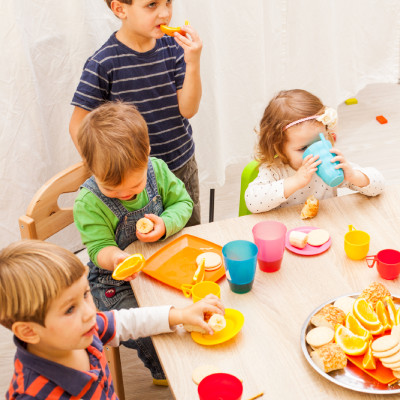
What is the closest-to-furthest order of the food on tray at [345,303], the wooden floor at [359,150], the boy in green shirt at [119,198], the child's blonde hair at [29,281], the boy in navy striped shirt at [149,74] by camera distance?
the child's blonde hair at [29,281], the food on tray at [345,303], the boy in green shirt at [119,198], the boy in navy striped shirt at [149,74], the wooden floor at [359,150]

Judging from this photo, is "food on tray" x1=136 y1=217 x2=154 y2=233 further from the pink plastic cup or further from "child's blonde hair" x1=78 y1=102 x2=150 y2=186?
the pink plastic cup

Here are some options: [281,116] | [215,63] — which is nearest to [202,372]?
[281,116]

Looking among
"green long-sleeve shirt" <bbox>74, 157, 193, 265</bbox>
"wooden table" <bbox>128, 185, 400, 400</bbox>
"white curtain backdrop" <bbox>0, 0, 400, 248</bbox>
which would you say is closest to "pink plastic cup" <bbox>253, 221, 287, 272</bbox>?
"wooden table" <bbox>128, 185, 400, 400</bbox>

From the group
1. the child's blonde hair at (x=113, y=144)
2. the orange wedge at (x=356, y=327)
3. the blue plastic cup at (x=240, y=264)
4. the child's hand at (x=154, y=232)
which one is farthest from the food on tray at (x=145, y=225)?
the orange wedge at (x=356, y=327)

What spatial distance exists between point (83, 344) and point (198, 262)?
0.40 m

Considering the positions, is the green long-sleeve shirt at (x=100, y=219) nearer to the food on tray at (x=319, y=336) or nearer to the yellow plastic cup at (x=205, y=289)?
the yellow plastic cup at (x=205, y=289)

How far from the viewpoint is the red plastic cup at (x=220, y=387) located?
959 mm

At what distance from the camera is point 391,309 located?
1110mm

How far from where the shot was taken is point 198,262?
4.40 feet

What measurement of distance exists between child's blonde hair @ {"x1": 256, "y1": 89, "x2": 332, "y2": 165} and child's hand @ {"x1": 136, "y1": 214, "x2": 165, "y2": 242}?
17.3 inches

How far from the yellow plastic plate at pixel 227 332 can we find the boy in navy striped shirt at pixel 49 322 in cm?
2

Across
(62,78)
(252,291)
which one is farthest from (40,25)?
(252,291)

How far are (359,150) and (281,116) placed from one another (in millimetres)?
1740

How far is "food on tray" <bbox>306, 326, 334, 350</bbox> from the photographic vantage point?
1.07 meters
